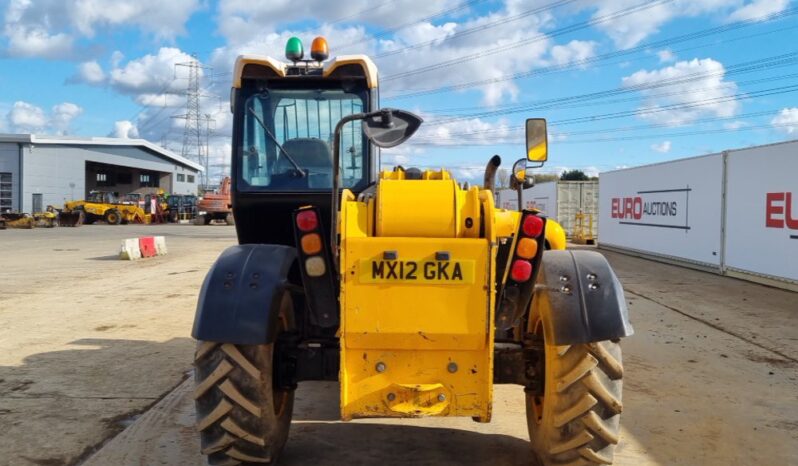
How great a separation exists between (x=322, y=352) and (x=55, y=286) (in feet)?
36.2

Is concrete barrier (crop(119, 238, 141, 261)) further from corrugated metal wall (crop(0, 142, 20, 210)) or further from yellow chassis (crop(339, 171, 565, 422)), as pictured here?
corrugated metal wall (crop(0, 142, 20, 210))

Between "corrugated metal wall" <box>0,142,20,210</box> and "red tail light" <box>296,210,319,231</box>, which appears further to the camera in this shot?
"corrugated metal wall" <box>0,142,20,210</box>

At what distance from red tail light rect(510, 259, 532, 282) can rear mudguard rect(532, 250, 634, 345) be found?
0.87 feet

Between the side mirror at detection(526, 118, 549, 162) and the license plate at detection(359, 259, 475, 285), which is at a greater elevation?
the side mirror at detection(526, 118, 549, 162)

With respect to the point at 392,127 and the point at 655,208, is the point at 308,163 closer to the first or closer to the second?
the point at 392,127

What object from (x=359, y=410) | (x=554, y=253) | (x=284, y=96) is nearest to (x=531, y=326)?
(x=554, y=253)

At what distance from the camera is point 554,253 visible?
3.87 meters

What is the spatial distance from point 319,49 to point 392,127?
2.37 metres

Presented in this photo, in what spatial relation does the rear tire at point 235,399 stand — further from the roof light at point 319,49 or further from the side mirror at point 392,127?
the roof light at point 319,49

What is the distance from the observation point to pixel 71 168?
5138cm

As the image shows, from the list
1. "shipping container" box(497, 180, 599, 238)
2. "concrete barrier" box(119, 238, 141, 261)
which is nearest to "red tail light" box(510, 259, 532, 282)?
"concrete barrier" box(119, 238, 141, 261)

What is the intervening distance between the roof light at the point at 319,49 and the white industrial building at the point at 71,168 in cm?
4739

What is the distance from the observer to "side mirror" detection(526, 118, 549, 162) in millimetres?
4180

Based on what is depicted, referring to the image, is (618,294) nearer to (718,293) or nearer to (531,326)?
(531,326)
